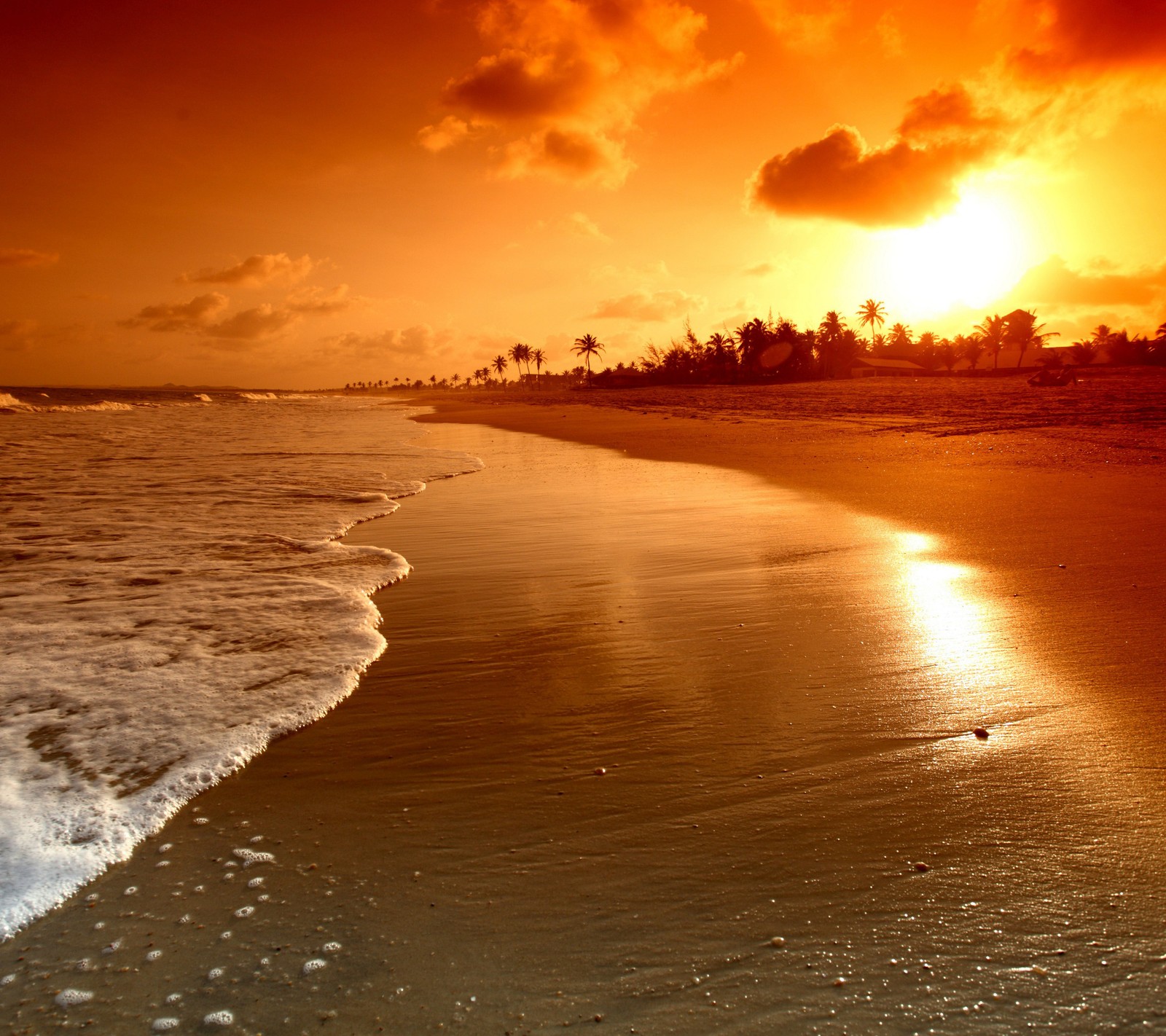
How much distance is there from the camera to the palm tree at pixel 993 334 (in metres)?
77.2

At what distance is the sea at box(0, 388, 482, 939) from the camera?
2.52 meters

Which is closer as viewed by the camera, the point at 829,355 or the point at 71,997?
the point at 71,997

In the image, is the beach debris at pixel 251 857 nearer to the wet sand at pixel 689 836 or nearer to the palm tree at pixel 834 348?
the wet sand at pixel 689 836

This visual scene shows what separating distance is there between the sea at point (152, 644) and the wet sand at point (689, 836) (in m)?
0.24

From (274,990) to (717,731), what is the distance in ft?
5.88

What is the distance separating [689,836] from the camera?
2217 millimetres

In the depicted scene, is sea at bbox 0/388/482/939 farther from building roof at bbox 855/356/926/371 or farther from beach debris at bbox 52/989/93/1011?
building roof at bbox 855/356/926/371

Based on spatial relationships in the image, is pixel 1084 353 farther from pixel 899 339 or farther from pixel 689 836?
pixel 689 836

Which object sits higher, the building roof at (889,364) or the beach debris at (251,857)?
the building roof at (889,364)

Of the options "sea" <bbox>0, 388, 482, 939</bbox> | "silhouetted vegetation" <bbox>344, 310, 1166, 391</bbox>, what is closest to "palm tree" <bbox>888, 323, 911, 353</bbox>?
"silhouetted vegetation" <bbox>344, 310, 1166, 391</bbox>

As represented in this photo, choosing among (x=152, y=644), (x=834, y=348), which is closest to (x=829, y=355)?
(x=834, y=348)

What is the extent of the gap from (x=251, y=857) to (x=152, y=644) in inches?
96.8

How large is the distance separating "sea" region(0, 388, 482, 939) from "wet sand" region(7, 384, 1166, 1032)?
236 millimetres

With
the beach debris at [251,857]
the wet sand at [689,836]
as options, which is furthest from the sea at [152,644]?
the beach debris at [251,857]
